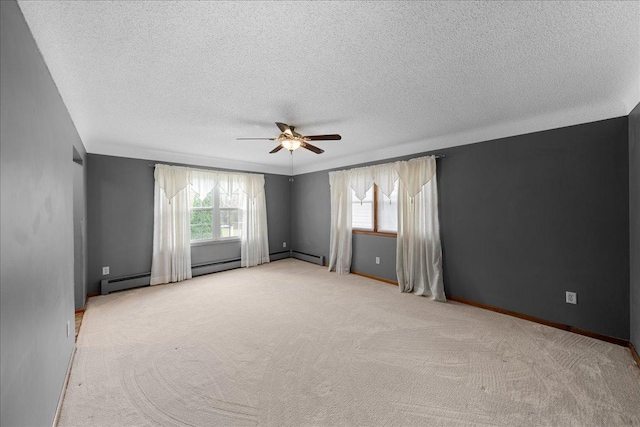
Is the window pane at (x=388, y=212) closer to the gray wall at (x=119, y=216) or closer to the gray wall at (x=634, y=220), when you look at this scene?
the gray wall at (x=634, y=220)

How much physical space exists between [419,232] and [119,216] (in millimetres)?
4794

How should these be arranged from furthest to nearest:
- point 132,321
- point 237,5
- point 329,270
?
1. point 329,270
2. point 132,321
3. point 237,5

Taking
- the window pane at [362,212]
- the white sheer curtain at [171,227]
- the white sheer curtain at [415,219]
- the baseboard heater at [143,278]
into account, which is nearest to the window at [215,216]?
the white sheer curtain at [171,227]

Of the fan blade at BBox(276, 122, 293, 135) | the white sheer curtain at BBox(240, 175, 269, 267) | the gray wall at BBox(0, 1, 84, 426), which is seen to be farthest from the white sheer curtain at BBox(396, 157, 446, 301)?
the gray wall at BBox(0, 1, 84, 426)

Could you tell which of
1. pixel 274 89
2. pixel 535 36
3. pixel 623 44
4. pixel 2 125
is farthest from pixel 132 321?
pixel 623 44

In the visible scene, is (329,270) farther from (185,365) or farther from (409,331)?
(185,365)

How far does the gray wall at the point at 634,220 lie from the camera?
2240 mm

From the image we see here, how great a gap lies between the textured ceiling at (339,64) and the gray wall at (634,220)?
0.26 metres

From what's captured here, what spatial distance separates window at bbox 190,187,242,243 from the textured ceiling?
2009mm

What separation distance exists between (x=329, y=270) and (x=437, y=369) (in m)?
3.26

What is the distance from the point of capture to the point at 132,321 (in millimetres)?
2982

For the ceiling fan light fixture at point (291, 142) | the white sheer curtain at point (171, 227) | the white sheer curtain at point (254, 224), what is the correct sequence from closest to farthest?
1. the ceiling fan light fixture at point (291, 142)
2. the white sheer curtain at point (171, 227)
3. the white sheer curtain at point (254, 224)

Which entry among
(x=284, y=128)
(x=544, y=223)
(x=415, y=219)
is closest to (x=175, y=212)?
(x=284, y=128)

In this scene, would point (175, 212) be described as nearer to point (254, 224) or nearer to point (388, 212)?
point (254, 224)
